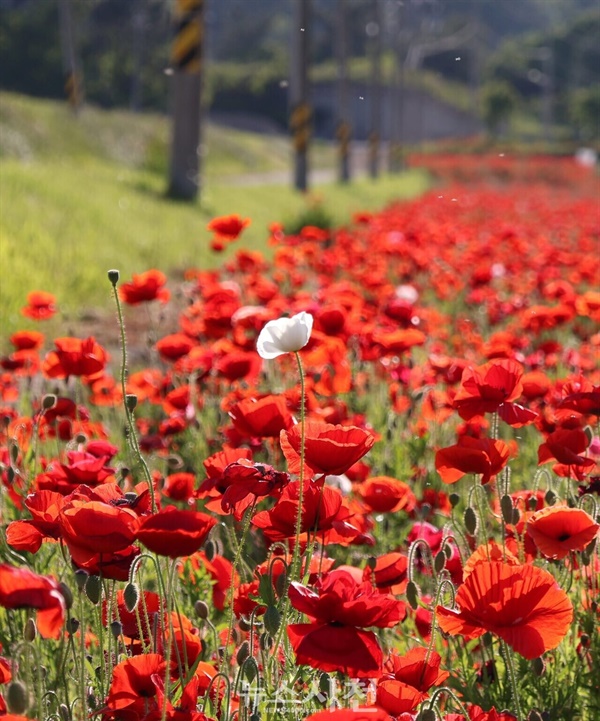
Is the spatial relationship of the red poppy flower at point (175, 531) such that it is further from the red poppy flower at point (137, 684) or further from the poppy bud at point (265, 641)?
the poppy bud at point (265, 641)

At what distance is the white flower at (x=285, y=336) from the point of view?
132 cm

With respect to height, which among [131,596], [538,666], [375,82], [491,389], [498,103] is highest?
[491,389]

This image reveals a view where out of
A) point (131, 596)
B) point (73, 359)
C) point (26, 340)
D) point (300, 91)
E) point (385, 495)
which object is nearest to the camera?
point (131, 596)

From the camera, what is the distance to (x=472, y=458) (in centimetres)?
153

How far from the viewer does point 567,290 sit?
139 inches

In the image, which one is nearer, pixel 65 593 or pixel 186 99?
pixel 65 593

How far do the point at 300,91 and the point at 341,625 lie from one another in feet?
50.7

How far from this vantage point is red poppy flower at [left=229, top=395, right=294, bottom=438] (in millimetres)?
1599

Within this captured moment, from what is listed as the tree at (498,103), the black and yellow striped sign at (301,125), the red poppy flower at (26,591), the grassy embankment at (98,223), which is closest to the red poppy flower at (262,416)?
the red poppy flower at (26,591)

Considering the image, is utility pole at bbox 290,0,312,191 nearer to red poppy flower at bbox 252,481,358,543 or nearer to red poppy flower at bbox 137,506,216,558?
red poppy flower at bbox 252,481,358,543

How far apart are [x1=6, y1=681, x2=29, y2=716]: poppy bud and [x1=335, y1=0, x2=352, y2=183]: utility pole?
71.4 ft

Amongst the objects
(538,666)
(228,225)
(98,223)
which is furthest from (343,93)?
(538,666)

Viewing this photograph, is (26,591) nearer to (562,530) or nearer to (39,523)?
(39,523)

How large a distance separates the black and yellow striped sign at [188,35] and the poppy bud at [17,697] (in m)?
10.2
